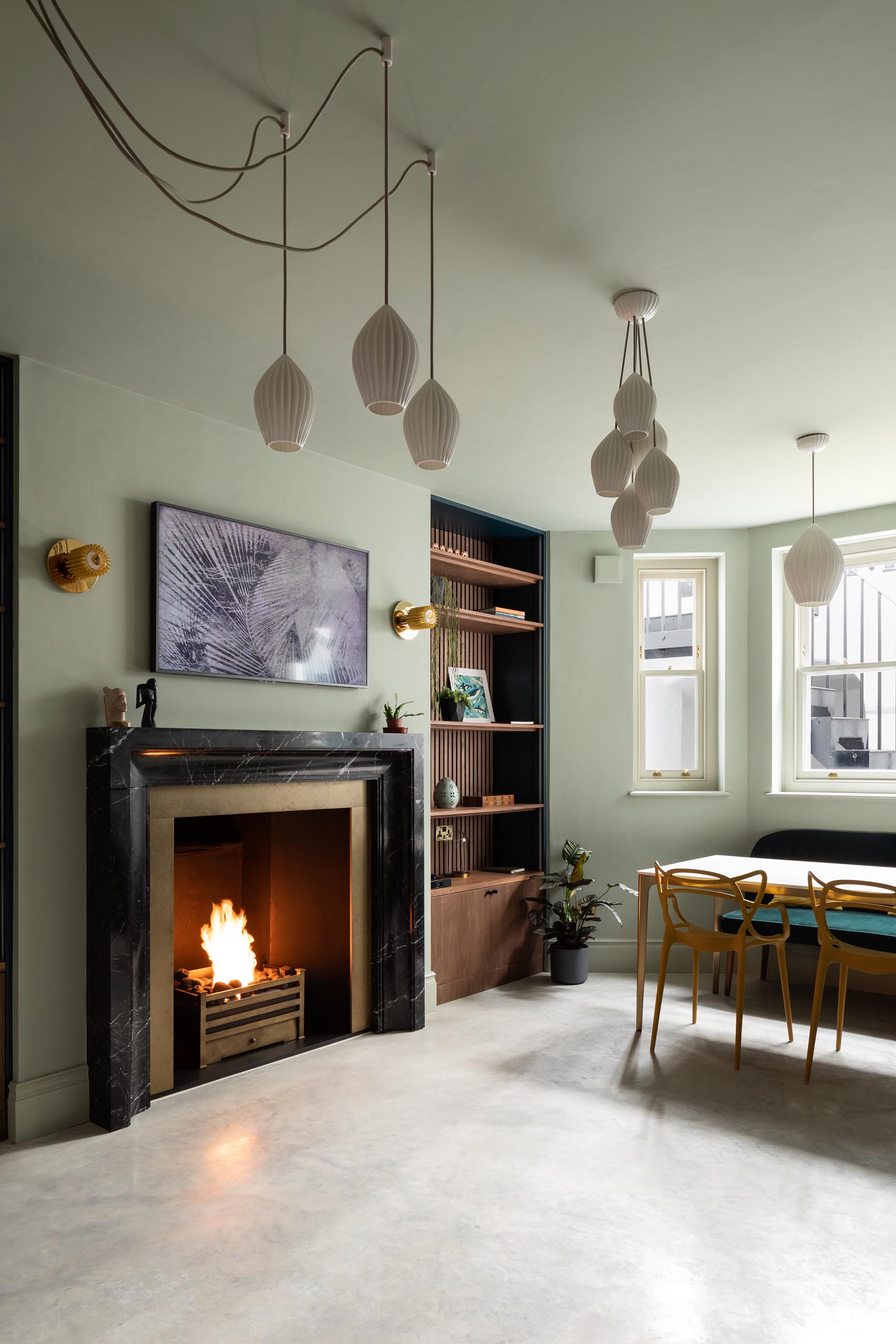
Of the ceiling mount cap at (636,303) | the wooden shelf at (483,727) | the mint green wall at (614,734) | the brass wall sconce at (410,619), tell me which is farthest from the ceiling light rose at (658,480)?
the mint green wall at (614,734)

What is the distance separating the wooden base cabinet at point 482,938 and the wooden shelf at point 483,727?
887 millimetres

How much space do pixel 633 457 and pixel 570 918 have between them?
328cm

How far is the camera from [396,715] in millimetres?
4609

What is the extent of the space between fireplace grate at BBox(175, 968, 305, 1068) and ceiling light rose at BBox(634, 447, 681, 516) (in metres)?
2.70

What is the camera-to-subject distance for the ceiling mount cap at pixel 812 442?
412cm

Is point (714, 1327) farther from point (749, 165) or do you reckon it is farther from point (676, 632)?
point (676, 632)

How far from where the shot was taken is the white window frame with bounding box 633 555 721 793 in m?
6.01

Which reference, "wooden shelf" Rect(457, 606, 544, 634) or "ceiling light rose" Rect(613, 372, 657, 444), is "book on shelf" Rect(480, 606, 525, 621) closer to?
"wooden shelf" Rect(457, 606, 544, 634)

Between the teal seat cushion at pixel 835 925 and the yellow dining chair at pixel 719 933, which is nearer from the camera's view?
the yellow dining chair at pixel 719 933

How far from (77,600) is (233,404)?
1019mm

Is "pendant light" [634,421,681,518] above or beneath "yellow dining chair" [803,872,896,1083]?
above

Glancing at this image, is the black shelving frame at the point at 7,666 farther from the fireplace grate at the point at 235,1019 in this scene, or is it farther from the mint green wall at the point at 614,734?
the mint green wall at the point at 614,734

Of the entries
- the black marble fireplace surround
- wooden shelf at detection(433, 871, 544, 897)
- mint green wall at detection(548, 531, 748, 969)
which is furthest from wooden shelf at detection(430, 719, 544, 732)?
the black marble fireplace surround

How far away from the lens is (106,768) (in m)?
3.30
